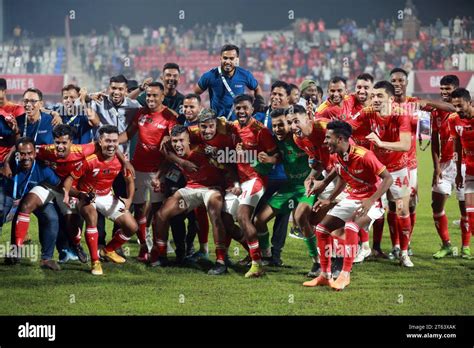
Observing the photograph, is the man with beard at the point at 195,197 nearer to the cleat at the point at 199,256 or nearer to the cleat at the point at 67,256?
the cleat at the point at 199,256

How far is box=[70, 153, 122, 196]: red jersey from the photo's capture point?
8641 mm

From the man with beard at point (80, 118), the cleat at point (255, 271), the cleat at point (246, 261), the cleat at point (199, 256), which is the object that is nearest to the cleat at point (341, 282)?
the cleat at point (255, 271)

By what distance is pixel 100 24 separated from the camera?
35.3m

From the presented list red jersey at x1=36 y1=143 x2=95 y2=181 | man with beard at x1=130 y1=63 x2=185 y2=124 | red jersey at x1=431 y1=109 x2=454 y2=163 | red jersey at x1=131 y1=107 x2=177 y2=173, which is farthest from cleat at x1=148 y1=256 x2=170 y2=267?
red jersey at x1=431 y1=109 x2=454 y2=163

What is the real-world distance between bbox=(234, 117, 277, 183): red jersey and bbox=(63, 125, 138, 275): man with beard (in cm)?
130

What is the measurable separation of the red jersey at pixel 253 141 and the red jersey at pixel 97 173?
1404 mm

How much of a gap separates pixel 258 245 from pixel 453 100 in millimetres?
2719

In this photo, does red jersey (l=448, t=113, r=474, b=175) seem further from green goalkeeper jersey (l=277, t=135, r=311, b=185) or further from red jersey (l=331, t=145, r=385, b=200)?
green goalkeeper jersey (l=277, t=135, r=311, b=185)

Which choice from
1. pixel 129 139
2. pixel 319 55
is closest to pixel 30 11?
pixel 319 55

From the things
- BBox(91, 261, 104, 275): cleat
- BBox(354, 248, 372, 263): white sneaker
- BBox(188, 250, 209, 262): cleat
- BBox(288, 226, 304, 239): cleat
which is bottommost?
BBox(288, 226, 304, 239): cleat

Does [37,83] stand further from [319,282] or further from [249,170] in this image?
[319,282]
